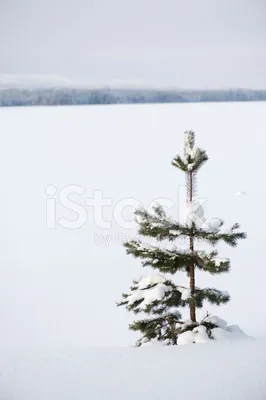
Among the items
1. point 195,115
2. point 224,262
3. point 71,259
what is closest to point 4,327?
point 71,259

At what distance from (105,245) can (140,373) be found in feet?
21.9

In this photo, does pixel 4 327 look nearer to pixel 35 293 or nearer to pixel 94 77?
pixel 35 293

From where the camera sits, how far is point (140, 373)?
3277 millimetres

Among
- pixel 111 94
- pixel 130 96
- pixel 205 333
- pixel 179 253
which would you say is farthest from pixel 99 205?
pixel 111 94

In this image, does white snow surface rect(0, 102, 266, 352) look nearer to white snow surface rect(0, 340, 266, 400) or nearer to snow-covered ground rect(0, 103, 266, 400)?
snow-covered ground rect(0, 103, 266, 400)

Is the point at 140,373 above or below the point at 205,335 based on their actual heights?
below

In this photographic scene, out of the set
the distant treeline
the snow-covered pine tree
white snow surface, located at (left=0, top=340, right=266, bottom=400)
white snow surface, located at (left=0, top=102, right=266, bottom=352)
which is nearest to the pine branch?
the snow-covered pine tree

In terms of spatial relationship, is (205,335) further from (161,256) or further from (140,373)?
(140,373)

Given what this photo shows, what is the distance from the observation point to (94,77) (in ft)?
112

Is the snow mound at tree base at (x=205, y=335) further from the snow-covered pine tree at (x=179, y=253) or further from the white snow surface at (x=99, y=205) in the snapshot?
the white snow surface at (x=99, y=205)

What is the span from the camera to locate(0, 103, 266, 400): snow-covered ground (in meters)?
3.31

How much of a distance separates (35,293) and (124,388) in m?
4.79

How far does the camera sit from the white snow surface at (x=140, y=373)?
3125 millimetres

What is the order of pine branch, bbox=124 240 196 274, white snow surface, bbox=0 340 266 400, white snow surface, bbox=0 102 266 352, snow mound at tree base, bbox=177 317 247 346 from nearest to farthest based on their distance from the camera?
white snow surface, bbox=0 340 266 400
snow mound at tree base, bbox=177 317 247 346
pine branch, bbox=124 240 196 274
white snow surface, bbox=0 102 266 352
